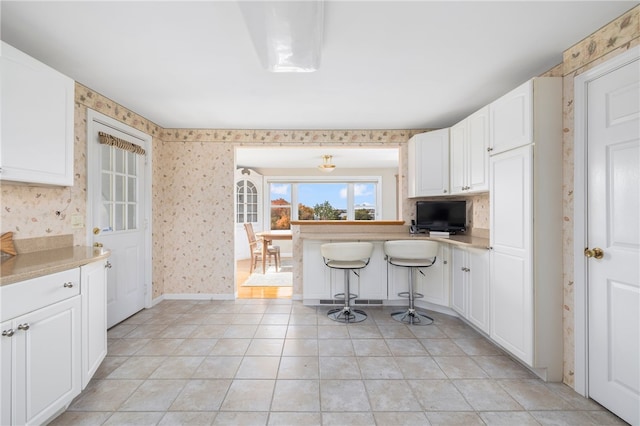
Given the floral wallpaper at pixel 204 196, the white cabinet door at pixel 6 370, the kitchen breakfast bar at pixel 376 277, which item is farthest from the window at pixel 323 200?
the white cabinet door at pixel 6 370

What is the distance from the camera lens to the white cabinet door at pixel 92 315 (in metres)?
1.65

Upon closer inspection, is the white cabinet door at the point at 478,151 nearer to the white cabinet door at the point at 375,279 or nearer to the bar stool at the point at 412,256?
the bar stool at the point at 412,256

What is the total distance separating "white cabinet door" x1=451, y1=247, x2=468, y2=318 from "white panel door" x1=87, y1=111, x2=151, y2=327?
3.62 metres

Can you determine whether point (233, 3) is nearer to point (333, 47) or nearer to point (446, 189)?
point (333, 47)

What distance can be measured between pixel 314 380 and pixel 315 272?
151 centimetres

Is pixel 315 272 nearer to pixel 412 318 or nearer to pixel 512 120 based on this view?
pixel 412 318

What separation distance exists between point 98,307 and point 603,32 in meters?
3.71

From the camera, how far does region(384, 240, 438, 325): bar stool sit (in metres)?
2.81

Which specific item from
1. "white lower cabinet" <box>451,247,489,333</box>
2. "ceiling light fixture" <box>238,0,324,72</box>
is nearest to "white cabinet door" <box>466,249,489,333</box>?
"white lower cabinet" <box>451,247,489,333</box>

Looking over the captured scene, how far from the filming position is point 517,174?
2.04 metres

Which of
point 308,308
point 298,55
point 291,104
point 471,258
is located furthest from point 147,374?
point 471,258

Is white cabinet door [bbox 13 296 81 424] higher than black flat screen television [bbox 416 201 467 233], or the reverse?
black flat screen television [bbox 416 201 467 233]

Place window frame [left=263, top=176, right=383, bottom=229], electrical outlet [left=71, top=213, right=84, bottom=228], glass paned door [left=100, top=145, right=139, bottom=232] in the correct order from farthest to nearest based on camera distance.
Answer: window frame [left=263, top=176, right=383, bottom=229], glass paned door [left=100, top=145, right=139, bottom=232], electrical outlet [left=71, top=213, right=84, bottom=228]

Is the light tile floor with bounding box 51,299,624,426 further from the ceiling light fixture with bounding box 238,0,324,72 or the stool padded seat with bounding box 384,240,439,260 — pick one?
the ceiling light fixture with bounding box 238,0,324,72
